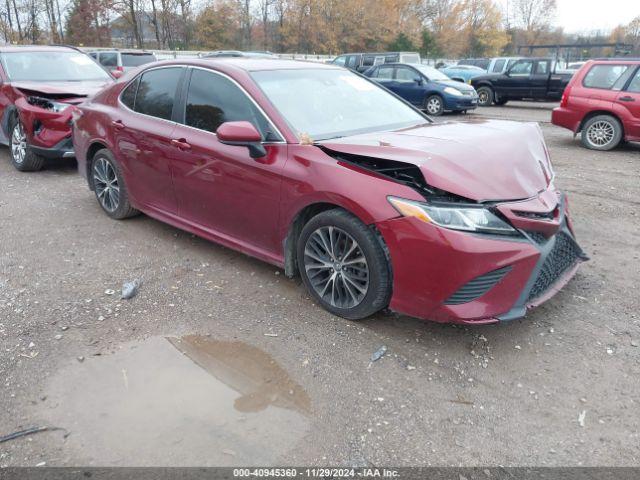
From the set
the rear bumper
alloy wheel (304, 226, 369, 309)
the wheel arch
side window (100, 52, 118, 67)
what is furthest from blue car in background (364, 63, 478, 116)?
alloy wheel (304, 226, 369, 309)

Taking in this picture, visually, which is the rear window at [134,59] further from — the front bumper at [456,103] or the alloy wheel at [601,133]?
the alloy wheel at [601,133]

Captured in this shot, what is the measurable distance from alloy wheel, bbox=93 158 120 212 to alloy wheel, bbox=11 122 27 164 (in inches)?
106

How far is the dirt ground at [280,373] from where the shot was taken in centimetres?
241

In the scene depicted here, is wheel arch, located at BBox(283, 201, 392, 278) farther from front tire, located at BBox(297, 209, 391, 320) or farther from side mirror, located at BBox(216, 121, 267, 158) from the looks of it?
side mirror, located at BBox(216, 121, 267, 158)

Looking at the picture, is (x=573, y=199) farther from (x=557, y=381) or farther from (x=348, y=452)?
(x=348, y=452)

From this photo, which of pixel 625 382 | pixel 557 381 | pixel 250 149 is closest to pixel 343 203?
pixel 250 149

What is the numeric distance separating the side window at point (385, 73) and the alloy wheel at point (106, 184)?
12131 mm

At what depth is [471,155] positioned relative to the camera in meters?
3.20

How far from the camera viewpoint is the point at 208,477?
7.36 feet

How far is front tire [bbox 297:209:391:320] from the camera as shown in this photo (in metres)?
3.13

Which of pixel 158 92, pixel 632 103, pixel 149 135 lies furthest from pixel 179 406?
pixel 632 103

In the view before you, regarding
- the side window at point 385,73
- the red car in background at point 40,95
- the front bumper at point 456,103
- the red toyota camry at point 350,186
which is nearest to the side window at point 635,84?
the front bumper at point 456,103

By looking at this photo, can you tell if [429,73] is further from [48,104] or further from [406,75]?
[48,104]

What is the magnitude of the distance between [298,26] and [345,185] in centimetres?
5498
